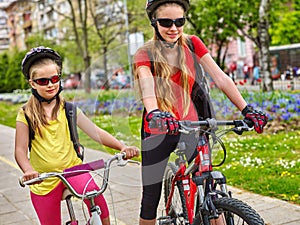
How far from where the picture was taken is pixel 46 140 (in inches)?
129

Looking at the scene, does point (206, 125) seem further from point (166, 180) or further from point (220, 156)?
point (220, 156)

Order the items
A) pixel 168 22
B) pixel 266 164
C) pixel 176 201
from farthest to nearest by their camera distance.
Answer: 1. pixel 266 164
2. pixel 176 201
3. pixel 168 22

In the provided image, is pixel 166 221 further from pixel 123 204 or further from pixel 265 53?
pixel 265 53

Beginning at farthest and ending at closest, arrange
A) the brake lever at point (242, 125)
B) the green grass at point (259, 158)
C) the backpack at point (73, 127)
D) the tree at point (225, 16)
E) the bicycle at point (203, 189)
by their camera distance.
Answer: the tree at point (225, 16) < the green grass at point (259, 158) < the backpack at point (73, 127) < the brake lever at point (242, 125) < the bicycle at point (203, 189)

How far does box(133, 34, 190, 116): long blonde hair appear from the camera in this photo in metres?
3.25

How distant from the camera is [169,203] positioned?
3760mm

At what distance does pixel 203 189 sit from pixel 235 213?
1.11 feet

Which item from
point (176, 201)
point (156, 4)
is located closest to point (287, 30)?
point (176, 201)

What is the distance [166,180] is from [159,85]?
0.91 m

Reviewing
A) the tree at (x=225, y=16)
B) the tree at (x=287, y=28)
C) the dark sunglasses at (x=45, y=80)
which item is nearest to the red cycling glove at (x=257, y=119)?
the dark sunglasses at (x=45, y=80)

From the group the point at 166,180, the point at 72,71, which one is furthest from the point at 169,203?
the point at 72,71

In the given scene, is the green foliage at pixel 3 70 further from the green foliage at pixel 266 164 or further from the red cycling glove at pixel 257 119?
the red cycling glove at pixel 257 119

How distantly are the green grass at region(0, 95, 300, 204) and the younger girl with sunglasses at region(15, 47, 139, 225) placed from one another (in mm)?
428

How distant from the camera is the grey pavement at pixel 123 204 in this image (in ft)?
16.0
